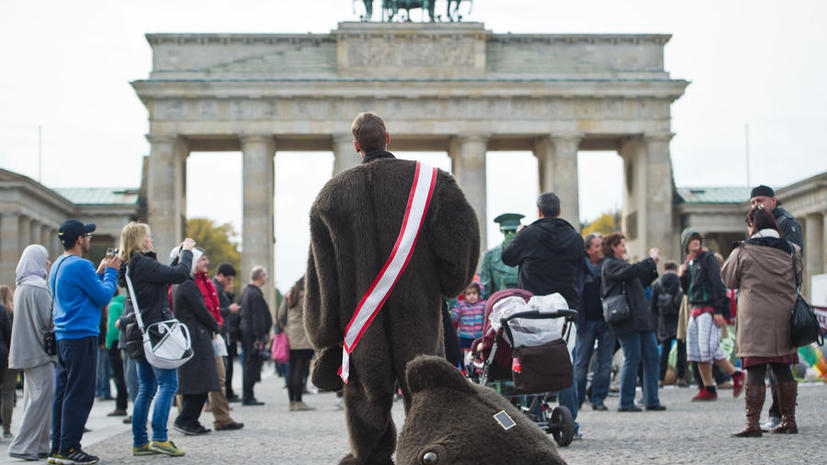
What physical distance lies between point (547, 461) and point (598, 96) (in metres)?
47.3

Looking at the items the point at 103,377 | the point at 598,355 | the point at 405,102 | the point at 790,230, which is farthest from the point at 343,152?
the point at 790,230

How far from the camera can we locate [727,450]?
29.0 ft

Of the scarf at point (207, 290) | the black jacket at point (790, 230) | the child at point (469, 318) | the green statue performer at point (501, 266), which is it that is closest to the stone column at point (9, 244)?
the scarf at point (207, 290)

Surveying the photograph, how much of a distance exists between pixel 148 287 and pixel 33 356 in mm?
1353

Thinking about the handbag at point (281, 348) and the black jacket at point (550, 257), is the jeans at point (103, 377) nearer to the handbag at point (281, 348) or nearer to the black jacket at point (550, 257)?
the handbag at point (281, 348)

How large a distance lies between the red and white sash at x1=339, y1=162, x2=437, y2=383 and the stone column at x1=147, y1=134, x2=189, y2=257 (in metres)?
44.7

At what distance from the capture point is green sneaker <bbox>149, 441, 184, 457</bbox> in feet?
31.5

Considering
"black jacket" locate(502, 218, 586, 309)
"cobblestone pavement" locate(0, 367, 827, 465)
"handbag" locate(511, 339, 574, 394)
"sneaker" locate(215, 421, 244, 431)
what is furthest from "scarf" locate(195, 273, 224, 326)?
"handbag" locate(511, 339, 574, 394)

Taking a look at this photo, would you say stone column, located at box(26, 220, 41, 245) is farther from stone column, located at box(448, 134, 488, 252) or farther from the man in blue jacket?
the man in blue jacket

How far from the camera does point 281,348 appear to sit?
1798 cm

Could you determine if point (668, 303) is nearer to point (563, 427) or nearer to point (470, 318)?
point (470, 318)

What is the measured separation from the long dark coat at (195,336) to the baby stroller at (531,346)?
324cm

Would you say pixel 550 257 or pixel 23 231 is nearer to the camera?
pixel 550 257

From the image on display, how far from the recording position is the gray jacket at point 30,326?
1009 cm
